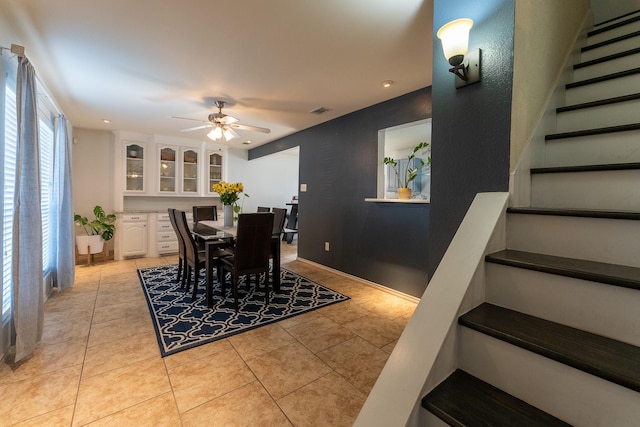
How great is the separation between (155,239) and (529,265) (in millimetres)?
5818

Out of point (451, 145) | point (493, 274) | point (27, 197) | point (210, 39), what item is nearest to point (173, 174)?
point (27, 197)

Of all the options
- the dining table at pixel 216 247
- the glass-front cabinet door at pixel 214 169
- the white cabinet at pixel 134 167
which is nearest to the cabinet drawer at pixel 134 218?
the white cabinet at pixel 134 167

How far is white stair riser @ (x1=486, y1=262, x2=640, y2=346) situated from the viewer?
809mm

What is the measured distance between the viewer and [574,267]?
0.93 m

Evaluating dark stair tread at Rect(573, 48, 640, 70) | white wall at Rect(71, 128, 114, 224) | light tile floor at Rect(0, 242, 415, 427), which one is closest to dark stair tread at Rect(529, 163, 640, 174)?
dark stair tread at Rect(573, 48, 640, 70)

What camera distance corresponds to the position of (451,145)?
1.43m

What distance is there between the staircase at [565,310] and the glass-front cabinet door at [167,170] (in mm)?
5895

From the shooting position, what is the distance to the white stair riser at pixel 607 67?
1.68 meters

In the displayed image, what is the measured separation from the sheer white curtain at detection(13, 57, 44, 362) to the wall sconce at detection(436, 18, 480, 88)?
273cm

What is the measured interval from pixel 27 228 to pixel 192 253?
4.41 ft

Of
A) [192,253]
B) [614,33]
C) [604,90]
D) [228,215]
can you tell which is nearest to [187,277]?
[192,253]

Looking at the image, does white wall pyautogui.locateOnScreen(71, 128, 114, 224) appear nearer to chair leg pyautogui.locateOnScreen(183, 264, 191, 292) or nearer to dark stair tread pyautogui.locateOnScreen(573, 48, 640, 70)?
chair leg pyautogui.locateOnScreen(183, 264, 191, 292)

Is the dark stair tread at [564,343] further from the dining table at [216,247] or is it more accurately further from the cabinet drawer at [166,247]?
the cabinet drawer at [166,247]

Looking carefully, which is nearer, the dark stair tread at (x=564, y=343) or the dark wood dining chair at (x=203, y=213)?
the dark stair tread at (x=564, y=343)
